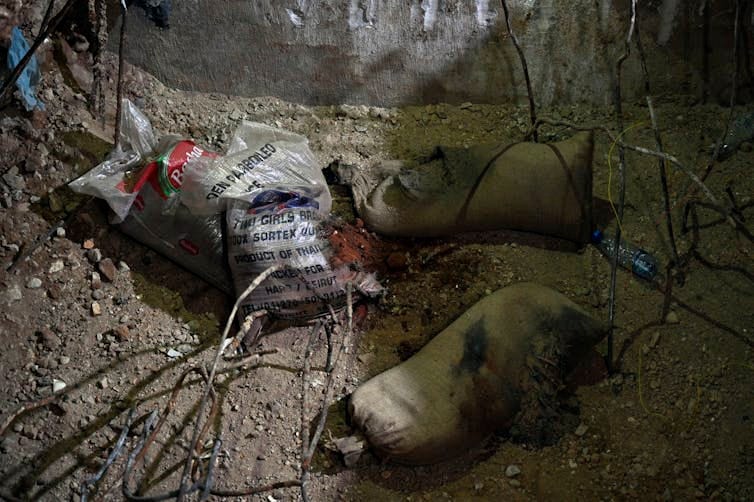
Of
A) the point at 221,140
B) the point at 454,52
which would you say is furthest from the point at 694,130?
the point at 221,140

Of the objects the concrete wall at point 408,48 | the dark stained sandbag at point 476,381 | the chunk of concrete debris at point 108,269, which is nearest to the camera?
the dark stained sandbag at point 476,381

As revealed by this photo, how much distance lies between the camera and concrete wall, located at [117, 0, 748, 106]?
2.78m

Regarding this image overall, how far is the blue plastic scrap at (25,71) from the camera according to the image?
8.04 ft

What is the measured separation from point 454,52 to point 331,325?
4.41 feet

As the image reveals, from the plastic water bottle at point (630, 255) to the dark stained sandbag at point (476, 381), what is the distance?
1.15 ft

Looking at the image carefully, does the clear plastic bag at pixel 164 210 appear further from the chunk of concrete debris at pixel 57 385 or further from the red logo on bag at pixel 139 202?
the chunk of concrete debris at pixel 57 385

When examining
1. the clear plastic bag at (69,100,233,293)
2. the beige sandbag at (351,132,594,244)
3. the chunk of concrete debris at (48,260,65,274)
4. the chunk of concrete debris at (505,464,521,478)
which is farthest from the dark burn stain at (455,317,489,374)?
the chunk of concrete debris at (48,260,65,274)

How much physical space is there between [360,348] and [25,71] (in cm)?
168

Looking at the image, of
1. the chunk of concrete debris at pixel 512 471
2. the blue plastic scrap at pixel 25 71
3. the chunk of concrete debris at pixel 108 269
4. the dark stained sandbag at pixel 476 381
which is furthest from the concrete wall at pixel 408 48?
the chunk of concrete debris at pixel 512 471

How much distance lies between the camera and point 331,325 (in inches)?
93.5

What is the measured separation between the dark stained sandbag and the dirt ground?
0.12 metres

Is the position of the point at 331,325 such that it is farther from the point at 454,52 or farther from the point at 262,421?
the point at 454,52

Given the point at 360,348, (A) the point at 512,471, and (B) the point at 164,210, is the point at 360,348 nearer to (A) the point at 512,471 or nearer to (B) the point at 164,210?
(A) the point at 512,471

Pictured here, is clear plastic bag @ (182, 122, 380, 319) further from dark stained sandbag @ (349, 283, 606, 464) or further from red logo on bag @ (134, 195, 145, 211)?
dark stained sandbag @ (349, 283, 606, 464)
